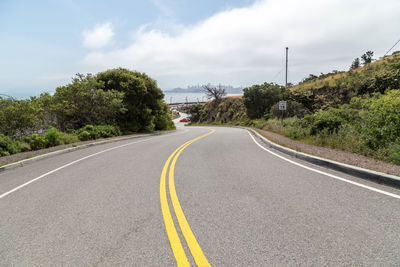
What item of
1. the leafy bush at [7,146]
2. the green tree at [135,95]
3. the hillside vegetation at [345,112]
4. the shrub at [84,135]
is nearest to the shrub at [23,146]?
the leafy bush at [7,146]

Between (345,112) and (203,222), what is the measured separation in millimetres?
11945

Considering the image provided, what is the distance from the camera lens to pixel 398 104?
27.8 ft

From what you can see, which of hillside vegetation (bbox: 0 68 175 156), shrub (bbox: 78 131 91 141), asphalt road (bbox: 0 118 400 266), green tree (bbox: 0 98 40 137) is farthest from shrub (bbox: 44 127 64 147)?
asphalt road (bbox: 0 118 400 266)

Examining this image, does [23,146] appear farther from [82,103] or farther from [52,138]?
[82,103]

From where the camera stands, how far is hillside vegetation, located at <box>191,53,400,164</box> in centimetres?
762

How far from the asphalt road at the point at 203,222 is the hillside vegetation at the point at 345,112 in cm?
332

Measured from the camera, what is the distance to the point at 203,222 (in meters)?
3.35

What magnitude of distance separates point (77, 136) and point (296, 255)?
15560mm

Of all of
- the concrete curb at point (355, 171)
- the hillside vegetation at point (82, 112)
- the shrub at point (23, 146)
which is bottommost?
the concrete curb at point (355, 171)

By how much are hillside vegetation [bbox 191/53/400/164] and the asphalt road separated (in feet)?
10.9

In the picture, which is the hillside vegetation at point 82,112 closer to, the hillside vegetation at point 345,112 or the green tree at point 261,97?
the hillside vegetation at point 345,112

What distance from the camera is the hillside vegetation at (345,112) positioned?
7625 mm

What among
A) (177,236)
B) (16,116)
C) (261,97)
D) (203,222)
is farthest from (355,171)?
(261,97)

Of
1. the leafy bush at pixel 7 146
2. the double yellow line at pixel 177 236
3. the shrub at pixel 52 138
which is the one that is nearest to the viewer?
the double yellow line at pixel 177 236
